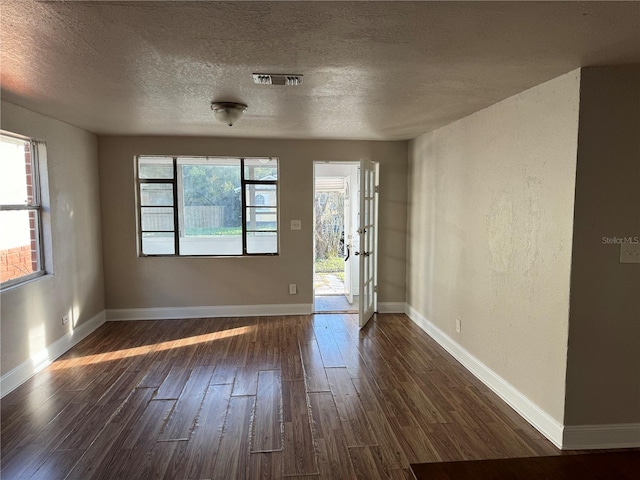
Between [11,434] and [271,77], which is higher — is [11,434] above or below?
below

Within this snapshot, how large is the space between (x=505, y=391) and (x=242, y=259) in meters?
3.36

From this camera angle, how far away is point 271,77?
8.05 feet

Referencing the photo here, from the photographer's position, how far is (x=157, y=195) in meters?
5.09

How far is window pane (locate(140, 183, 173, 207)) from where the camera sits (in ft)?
16.6

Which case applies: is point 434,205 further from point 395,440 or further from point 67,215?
point 67,215

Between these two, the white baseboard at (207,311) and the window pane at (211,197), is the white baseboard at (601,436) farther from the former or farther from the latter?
the window pane at (211,197)

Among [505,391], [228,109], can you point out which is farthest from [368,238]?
[228,109]

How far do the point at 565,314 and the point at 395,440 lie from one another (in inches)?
51.6

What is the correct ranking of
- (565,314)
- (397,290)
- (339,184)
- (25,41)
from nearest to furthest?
(25,41)
(565,314)
(397,290)
(339,184)

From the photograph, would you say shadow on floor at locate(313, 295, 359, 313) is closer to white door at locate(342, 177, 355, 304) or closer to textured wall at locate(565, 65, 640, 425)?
white door at locate(342, 177, 355, 304)

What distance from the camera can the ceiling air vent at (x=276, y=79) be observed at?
2.43 m

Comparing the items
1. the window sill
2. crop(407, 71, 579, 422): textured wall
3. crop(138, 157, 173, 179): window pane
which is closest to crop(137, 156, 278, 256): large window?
crop(138, 157, 173, 179): window pane

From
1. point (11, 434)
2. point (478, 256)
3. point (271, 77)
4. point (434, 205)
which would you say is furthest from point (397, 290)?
point (11, 434)

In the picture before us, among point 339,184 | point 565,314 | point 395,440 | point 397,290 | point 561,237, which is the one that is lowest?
→ point 395,440
